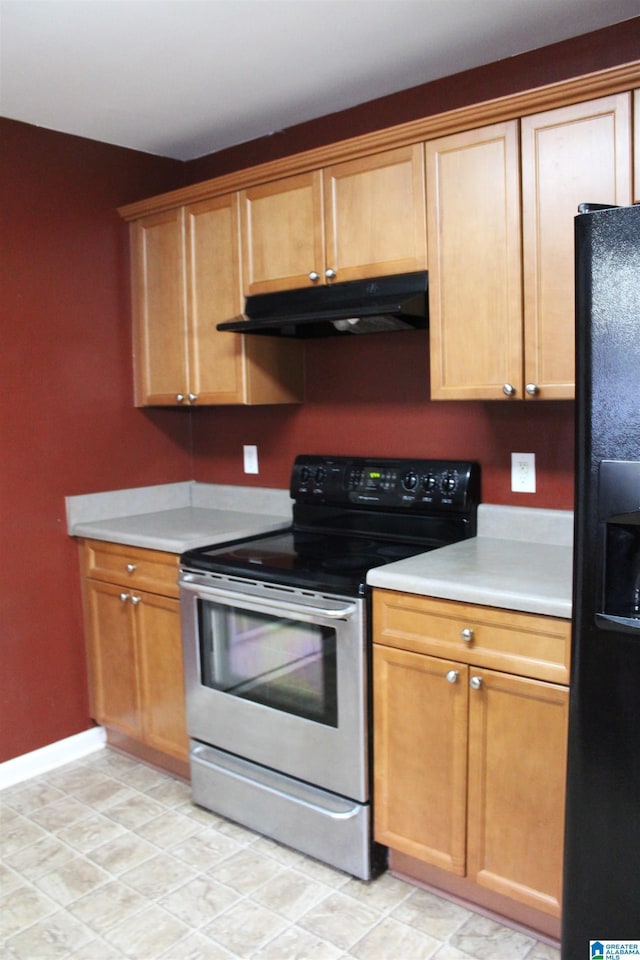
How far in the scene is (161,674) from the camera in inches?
109

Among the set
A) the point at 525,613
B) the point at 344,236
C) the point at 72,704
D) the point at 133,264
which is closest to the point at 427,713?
the point at 525,613

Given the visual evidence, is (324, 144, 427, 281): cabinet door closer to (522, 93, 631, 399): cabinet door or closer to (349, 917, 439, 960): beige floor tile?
(522, 93, 631, 399): cabinet door

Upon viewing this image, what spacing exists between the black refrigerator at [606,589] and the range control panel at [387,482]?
1.05 meters

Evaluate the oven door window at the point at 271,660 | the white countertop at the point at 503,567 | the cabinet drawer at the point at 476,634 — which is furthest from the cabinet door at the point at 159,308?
the cabinet drawer at the point at 476,634

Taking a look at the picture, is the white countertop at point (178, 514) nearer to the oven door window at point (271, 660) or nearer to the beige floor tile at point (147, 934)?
the oven door window at point (271, 660)

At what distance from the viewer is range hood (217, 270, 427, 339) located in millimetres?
2285

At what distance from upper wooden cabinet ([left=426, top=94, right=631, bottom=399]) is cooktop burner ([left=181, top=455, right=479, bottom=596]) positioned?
410mm

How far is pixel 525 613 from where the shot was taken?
1.85 meters

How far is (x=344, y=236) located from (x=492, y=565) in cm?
112

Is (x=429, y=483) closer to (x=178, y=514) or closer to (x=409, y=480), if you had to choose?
(x=409, y=480)

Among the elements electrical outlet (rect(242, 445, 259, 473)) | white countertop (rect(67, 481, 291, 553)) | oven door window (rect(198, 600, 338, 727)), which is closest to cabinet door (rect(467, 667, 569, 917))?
oven door window (rect(198, 600, 338, 727))

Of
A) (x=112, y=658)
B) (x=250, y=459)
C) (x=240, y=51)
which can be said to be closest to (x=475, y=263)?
(x=240, y=51)

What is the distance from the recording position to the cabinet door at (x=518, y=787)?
1836 millimetres

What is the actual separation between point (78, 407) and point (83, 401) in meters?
0.03
